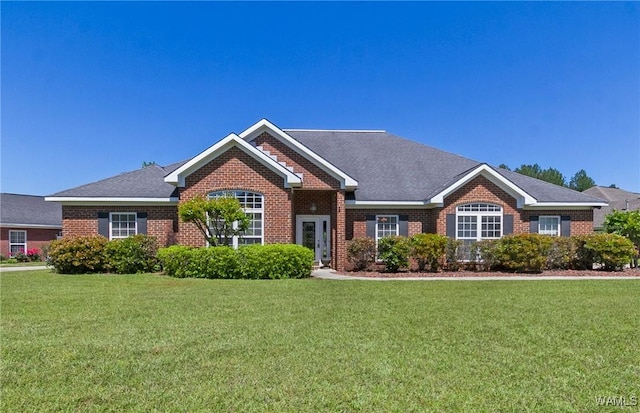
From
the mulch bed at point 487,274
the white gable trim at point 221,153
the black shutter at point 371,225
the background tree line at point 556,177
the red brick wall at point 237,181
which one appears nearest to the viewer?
the mulch bed at point 487,274

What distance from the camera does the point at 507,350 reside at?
5.61m

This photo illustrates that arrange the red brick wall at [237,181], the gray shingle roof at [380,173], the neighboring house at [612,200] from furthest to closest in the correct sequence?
the neighboring house at [612,200], the gray shingle roof at [380,173], the red brick wall at [237,181]

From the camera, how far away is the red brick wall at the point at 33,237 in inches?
1141

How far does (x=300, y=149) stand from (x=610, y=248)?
13.8 metres

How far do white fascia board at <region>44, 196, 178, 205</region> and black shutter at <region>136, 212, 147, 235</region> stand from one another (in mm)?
492

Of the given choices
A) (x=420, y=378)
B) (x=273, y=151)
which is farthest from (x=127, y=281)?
(x=420, y=378)

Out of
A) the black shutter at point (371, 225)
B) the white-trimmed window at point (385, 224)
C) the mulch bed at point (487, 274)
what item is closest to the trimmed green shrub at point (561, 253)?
the mulch bed at point (487, 274)

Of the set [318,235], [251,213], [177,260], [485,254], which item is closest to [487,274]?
[485,254]

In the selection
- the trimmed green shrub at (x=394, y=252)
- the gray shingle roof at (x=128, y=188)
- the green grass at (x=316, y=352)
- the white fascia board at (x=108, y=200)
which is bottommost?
the green grass at (x=316, y=352)

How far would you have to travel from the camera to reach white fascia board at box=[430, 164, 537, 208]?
1759 cm

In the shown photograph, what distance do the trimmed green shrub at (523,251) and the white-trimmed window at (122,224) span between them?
15720 mm

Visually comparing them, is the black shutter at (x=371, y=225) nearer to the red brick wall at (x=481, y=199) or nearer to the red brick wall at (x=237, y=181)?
the red brick wall at (x=481, y=199)

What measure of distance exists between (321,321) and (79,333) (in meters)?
4.02

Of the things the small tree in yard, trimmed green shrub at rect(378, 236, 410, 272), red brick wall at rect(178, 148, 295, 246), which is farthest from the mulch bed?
the small tree in yard
